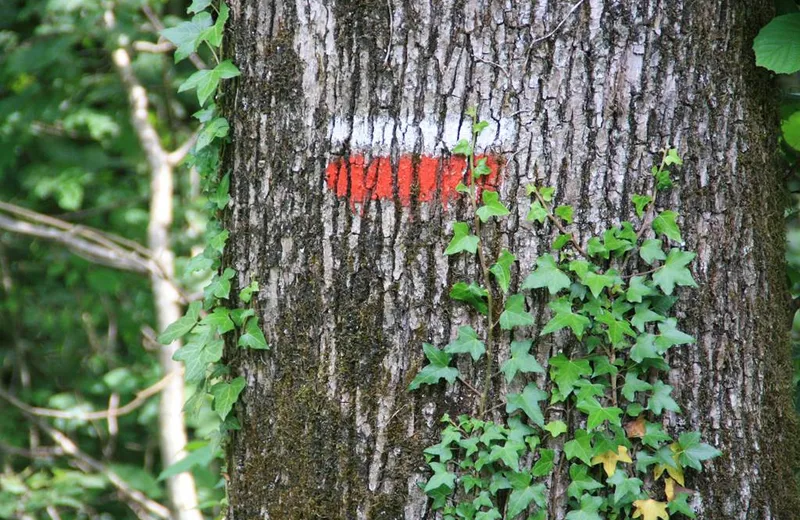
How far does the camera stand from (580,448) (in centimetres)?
156

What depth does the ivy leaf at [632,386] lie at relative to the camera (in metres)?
1.57

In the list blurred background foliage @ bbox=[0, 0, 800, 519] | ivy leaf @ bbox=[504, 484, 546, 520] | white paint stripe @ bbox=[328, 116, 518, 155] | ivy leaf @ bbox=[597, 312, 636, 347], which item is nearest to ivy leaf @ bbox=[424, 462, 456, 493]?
ivy leaf @ bbox=[504, 484, 546, 520]

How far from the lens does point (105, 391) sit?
20.1 ft

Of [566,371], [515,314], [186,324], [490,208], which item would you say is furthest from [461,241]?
[186,324]

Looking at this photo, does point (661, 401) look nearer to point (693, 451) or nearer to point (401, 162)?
point (693, 451)

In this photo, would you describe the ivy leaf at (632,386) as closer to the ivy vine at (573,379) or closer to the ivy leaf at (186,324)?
the ivy vine at (573,379)

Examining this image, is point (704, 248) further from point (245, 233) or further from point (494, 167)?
point (245, 233)

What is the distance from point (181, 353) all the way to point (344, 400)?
0.46 metres

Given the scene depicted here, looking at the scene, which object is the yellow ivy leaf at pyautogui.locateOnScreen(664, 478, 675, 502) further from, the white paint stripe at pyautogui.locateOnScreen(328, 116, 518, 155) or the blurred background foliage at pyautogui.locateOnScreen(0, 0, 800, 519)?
the blurred background foliage at pyautogui.locateOnScreen(0, 0, 800, 519)

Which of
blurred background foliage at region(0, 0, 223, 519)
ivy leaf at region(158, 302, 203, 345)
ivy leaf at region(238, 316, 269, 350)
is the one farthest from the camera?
blurred background foliage at region(0, 0, 223, 519)

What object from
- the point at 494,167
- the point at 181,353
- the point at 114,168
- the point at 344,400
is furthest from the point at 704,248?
the point at 114,168

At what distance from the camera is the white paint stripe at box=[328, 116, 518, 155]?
5.16ft

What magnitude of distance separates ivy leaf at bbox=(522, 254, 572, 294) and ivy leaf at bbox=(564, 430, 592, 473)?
316 millimetres

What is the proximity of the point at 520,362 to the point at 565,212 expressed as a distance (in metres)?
0.33
